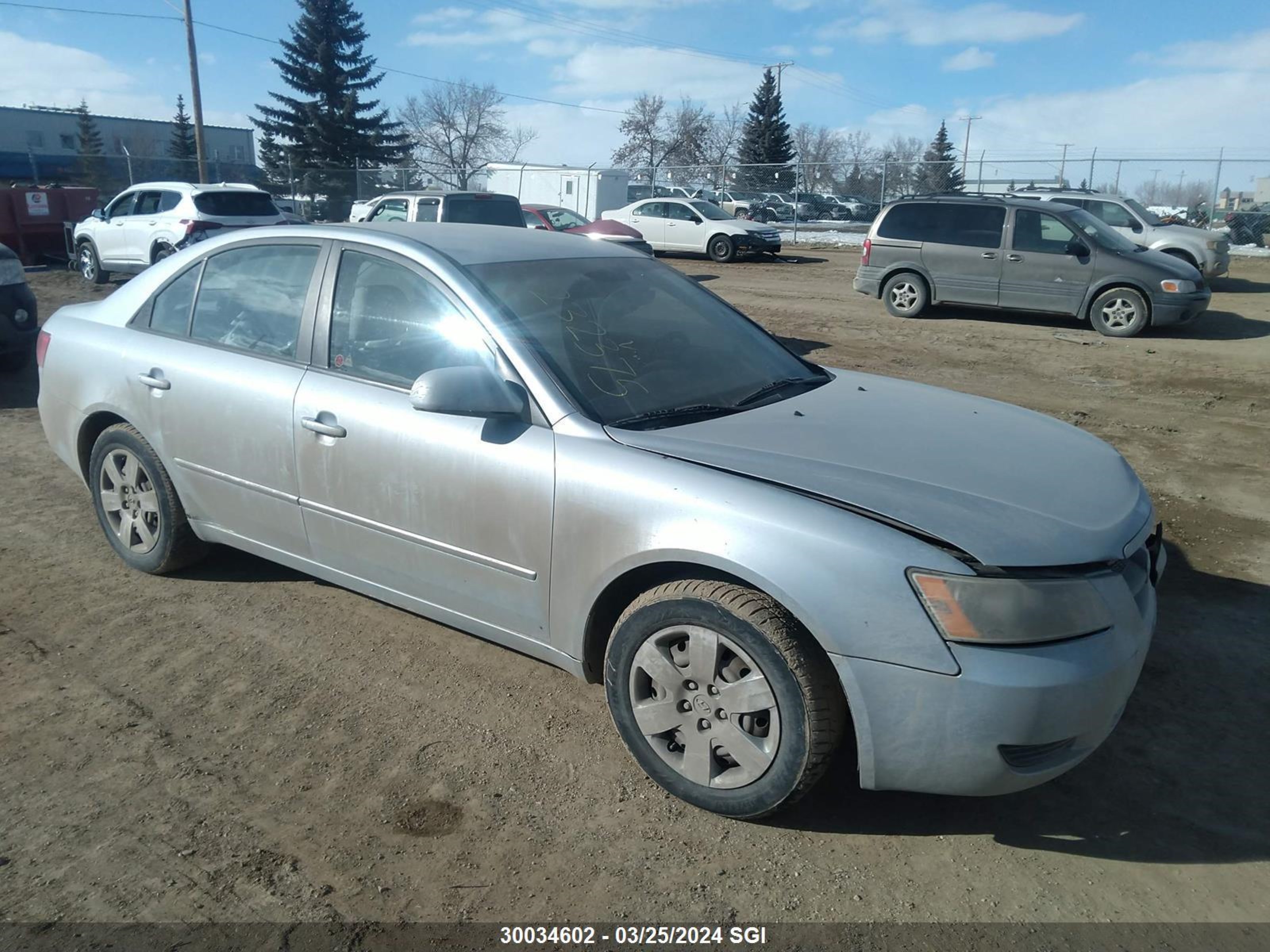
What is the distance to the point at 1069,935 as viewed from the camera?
8.04ft

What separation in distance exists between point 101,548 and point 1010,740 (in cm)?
456

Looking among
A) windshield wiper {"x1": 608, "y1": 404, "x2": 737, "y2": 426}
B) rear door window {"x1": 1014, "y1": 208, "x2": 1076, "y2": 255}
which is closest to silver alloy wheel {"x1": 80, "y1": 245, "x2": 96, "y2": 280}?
rear door window {"x1": 1014, "y1": 208, "x2": 1076, "y2": 255}

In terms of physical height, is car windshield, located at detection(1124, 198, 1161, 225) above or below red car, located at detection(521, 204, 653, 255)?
above

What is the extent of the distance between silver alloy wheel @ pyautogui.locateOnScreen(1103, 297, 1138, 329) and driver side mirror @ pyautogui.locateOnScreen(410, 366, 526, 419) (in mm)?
11518

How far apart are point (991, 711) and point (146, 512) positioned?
152 inches

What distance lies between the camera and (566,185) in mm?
33719

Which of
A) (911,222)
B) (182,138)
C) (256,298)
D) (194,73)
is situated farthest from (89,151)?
(256,298)

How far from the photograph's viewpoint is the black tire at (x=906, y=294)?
13.9m

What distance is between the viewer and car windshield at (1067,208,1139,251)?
40.9ft

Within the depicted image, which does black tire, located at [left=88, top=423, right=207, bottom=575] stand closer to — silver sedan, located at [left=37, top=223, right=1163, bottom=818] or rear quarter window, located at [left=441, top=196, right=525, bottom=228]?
silver sedan, located at [left=37, top=223, right=1163, bottom=818]

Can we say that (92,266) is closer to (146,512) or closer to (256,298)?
(146,512)

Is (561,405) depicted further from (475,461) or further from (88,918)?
(88,918)

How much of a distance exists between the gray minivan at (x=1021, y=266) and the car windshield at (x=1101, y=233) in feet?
0.06

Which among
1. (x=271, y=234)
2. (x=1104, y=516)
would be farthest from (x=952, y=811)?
(x=271, y=234)
